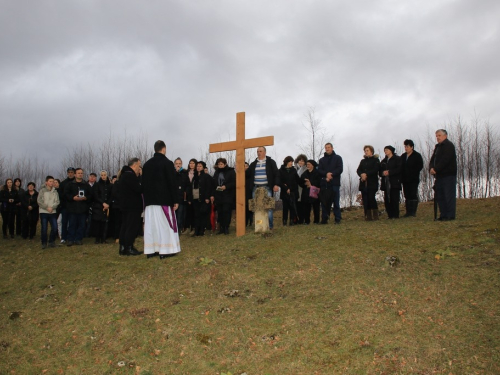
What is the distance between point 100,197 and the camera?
1230 centimetres

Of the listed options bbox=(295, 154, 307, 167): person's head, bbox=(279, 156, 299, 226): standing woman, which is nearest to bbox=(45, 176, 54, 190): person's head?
bbox=(279, 156, 299, 226): standing woman

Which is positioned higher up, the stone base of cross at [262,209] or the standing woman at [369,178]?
the standing woman at [369,178]

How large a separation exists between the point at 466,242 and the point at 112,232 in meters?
10.1

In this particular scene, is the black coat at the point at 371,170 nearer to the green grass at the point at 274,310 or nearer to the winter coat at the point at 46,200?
the green grass at the point at 274,310

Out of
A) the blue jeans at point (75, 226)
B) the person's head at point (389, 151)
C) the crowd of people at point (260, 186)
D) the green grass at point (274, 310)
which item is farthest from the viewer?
the blue jeans at point (75, 226)

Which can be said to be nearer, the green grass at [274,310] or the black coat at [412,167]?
the green grass at [274,310]

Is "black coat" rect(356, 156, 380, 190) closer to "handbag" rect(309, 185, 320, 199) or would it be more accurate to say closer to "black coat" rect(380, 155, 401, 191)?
"black coat" rect(380, 155, 401, 191)

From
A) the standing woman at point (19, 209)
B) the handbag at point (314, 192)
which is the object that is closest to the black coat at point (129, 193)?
the handbag at point (314, 192)

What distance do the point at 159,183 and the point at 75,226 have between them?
472cm

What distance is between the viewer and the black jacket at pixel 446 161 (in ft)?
32.0

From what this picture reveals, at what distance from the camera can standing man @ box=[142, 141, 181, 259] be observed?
8.51 meters

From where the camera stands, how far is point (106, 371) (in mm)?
4898

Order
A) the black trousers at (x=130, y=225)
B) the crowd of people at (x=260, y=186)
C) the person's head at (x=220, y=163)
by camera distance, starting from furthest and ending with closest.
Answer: the person's head at (x=220, y=163), the crowd of people at (x=260, y=186), the black trousers at (x=130, y=225)

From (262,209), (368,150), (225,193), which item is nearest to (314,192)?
(368,150)
